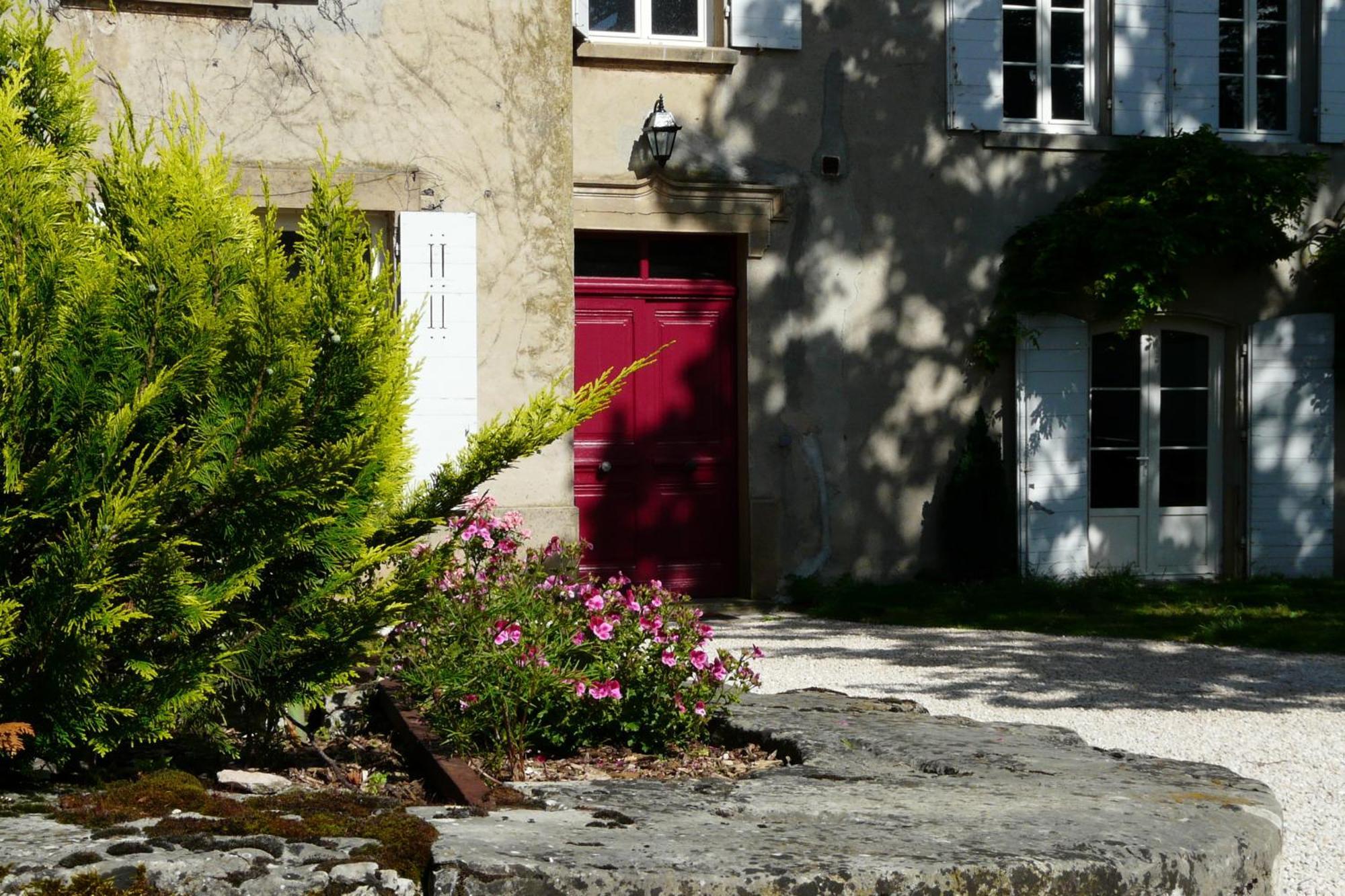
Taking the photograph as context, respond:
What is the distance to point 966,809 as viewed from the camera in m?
2.81

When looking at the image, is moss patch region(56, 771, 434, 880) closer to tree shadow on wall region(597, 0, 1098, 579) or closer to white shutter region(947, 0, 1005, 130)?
tree shadow on wall region(597, 0, 1098, 579)

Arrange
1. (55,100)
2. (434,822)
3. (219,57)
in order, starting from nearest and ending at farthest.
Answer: (434,822) → (55,100) → (219,57)

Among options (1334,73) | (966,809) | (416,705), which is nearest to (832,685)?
(416,705)

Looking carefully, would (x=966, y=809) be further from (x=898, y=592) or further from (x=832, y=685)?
(x=898, y=592)

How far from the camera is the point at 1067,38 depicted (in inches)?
419

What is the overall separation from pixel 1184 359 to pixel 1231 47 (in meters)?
2.33

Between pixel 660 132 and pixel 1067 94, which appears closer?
pixel 660 132

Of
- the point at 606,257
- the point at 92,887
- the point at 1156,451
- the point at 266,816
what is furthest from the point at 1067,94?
the point at 92,887

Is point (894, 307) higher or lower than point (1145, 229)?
lower

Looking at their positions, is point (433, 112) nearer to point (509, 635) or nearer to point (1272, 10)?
point (509, 635)

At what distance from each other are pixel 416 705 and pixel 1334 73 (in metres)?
9.62

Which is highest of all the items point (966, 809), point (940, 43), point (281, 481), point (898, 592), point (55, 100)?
point (940, 43)

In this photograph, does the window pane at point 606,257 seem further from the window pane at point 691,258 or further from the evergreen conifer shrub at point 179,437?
the evergreen conifer shrub at point 179,437

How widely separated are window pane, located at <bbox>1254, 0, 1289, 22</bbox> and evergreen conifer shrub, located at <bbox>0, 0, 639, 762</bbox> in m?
9.72
